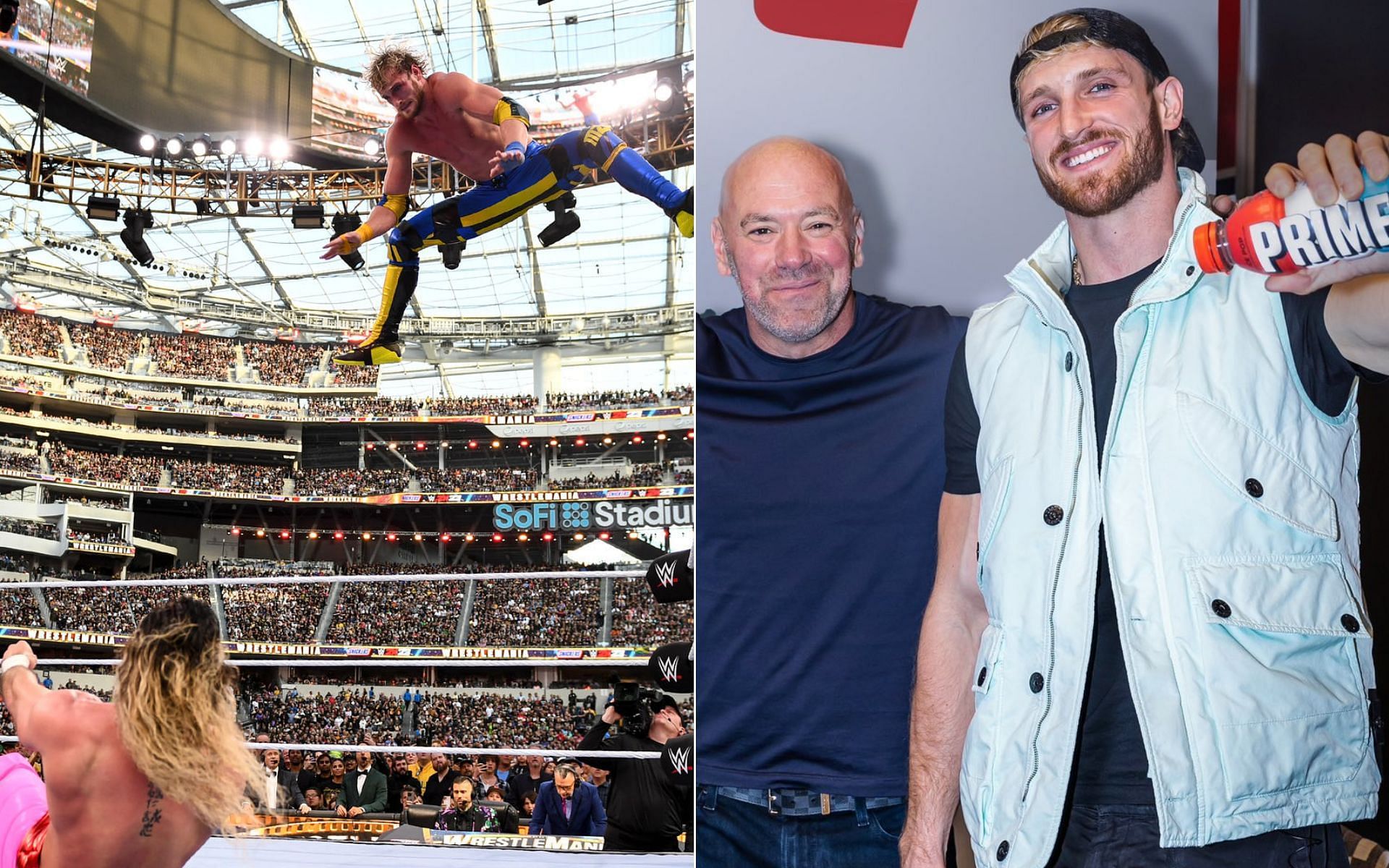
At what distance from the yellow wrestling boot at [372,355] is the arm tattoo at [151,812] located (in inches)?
65.9

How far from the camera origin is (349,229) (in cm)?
330

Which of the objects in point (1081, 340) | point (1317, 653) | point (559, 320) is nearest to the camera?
point (1317, 653)

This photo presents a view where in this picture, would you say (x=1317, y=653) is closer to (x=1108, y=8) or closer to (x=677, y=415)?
(x=1108, y=8)

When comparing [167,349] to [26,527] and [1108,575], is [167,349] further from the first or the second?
[1108,575]

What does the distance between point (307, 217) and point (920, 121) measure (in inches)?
98.9

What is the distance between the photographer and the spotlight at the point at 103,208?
3672 mm

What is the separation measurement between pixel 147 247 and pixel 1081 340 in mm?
3545

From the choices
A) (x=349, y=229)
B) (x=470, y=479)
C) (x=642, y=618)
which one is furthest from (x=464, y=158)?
(x=642, y=618)

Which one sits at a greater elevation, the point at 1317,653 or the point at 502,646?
the point at 1317,653

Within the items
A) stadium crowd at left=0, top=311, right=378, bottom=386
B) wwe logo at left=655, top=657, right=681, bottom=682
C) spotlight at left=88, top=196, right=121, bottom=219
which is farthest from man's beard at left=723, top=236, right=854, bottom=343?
spotlight at left=88, top=196, right=121, bottom=219

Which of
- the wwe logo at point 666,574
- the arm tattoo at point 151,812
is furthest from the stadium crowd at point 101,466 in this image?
the wwe logo at point 666,574

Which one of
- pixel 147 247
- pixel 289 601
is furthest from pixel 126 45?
pixel 289 601

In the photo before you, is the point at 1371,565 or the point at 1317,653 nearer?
the point at 1317,653

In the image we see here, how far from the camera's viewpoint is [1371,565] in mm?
1455
